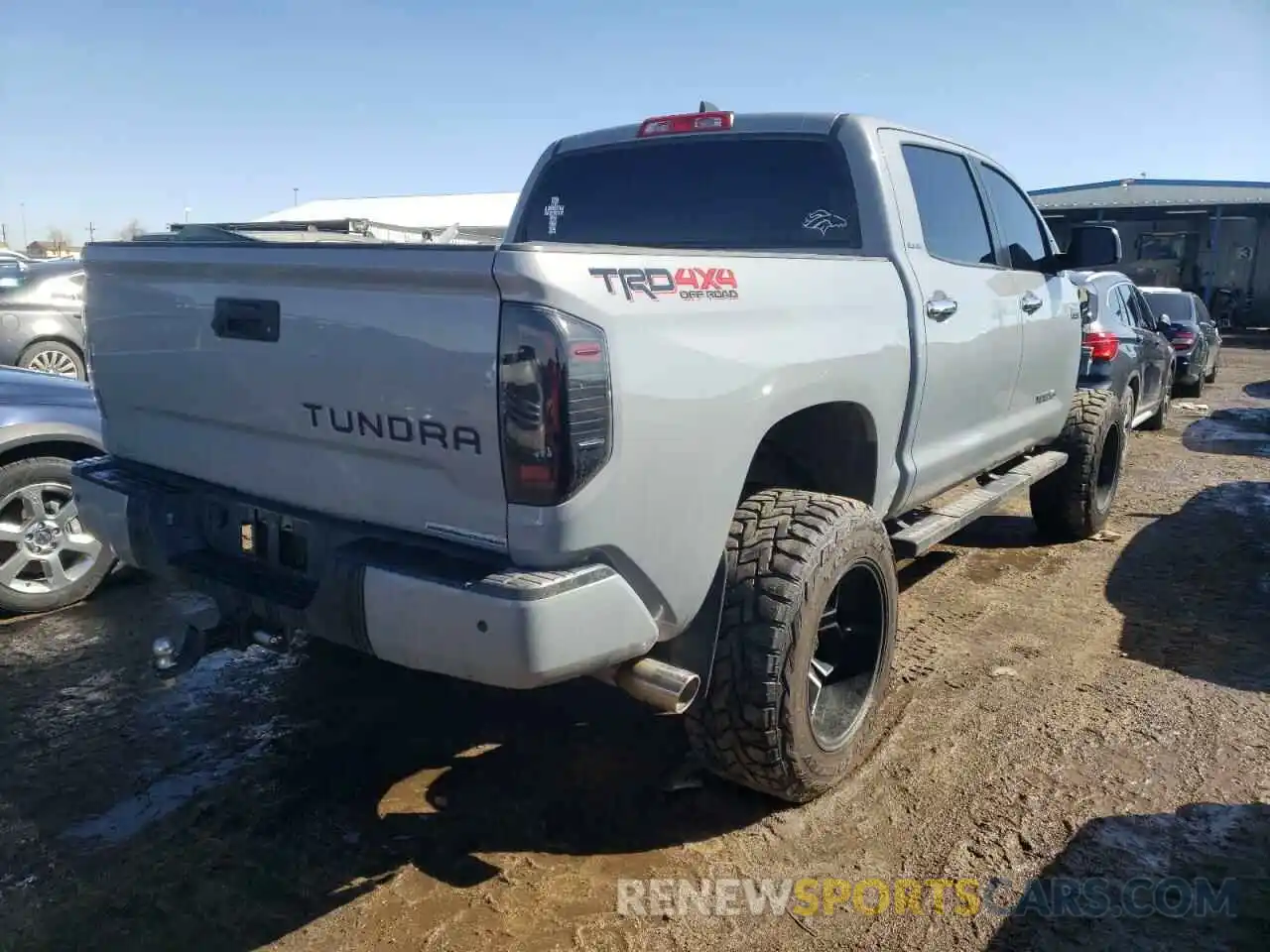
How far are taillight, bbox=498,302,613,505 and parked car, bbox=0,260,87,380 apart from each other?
29.9 ft

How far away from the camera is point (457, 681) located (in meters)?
4.08

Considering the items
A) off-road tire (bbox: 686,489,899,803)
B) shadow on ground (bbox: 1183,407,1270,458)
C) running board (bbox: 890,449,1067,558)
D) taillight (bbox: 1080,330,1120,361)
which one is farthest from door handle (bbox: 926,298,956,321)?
shadow on ground (bbox: 1183,407,1270,458)

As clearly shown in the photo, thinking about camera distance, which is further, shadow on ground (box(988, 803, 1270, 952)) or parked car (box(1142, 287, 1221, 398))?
parked car (box(1142, 287, 1221, 398))

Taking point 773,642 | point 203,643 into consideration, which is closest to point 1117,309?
point 773,642

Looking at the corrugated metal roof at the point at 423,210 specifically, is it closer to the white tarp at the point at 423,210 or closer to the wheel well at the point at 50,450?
the white tarp at the point at 423,210

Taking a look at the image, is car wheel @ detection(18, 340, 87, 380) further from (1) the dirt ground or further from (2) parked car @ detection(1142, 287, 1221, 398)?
(2) parked car @ detection(1142, 287, 1221, 398)

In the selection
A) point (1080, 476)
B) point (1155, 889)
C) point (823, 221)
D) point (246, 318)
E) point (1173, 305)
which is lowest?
point (1155, 889)

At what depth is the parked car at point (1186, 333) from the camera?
45.9 ft

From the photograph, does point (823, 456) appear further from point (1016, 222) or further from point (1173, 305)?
point (1173, 305)

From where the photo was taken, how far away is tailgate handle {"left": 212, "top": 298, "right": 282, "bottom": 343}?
2715 millimetres

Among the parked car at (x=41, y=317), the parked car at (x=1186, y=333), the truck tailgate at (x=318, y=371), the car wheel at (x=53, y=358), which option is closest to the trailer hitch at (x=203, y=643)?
the truck tailgate at (x=318, y=371)

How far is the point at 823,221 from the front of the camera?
380cm

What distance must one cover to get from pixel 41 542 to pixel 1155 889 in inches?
191

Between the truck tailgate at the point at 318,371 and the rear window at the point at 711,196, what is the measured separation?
175cm
